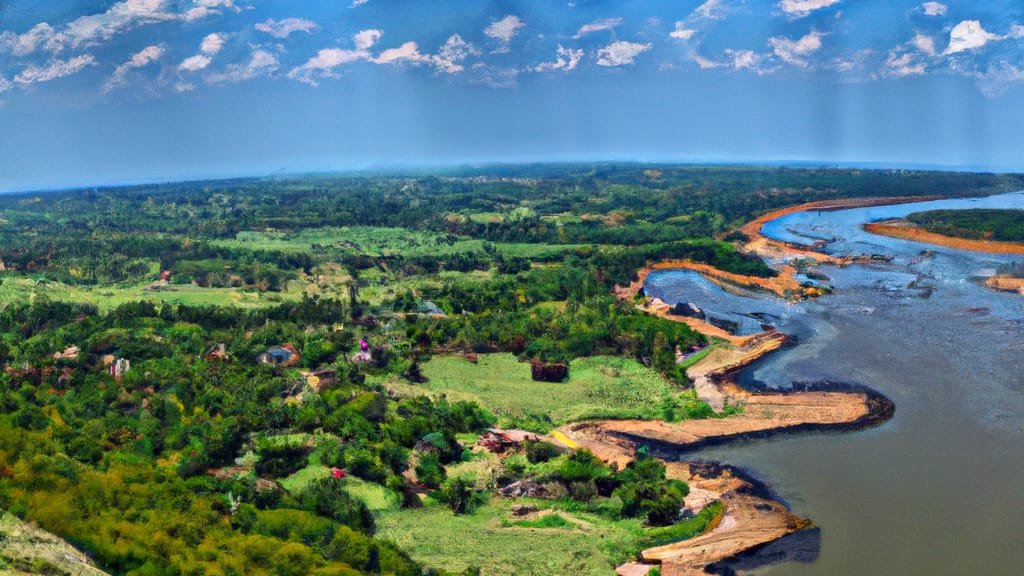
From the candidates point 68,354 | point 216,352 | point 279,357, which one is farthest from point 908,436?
point 68,354

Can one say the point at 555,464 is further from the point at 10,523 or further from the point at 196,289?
the point at 196,289

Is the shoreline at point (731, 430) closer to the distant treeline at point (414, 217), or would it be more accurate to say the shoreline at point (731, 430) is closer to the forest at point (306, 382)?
the forest at point (306, 382)

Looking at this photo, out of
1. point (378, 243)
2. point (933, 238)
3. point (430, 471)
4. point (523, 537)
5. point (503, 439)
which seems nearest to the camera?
point (523, 537)

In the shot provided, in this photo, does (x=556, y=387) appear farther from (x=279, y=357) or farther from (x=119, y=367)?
(x=119, y=367)

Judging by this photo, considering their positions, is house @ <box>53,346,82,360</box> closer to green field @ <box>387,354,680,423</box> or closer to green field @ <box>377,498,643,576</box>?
green field @ <box>387,354,680,423</box>

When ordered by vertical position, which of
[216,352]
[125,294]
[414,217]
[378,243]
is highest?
[414,217]

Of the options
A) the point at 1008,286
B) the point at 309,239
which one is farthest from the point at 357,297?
the point at 1008,286

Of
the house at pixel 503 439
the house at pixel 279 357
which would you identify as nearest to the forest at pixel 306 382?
the house at pixel 279 357
